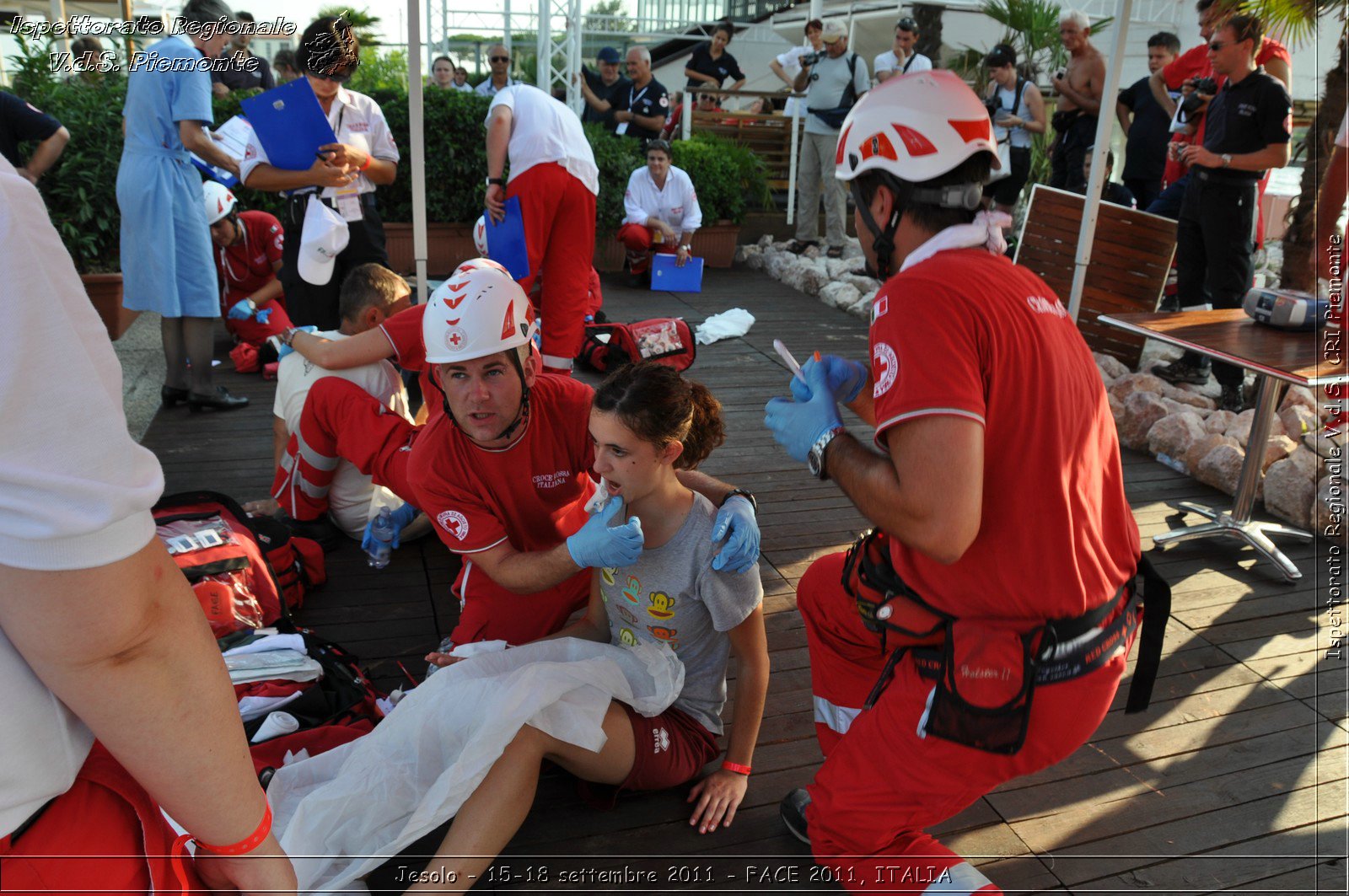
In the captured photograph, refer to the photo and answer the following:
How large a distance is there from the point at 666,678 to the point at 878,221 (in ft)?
4.02

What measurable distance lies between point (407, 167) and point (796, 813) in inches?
308

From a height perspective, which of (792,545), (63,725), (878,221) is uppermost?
(878,221)

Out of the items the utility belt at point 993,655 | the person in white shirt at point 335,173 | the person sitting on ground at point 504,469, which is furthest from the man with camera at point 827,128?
the utility belt at point 993,655

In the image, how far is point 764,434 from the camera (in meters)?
5.29

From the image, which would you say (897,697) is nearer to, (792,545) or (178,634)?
(178,634)

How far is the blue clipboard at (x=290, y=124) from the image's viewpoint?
170 inches

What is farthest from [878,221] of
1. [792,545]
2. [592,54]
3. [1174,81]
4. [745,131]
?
[592,54]

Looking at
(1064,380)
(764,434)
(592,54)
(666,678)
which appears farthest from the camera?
(592,54)

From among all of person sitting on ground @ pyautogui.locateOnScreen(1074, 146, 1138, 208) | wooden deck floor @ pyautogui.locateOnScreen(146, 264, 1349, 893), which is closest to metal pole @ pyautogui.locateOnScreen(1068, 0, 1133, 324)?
wooden deck floor @ pyautogui.locateOnScreen(146, 264, 1349, 893)

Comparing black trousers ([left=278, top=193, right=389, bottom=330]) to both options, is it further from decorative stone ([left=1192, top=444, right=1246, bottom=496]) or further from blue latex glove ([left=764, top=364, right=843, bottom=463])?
decorative stone ([left=1192, top=444, right=1246, bottom=496])

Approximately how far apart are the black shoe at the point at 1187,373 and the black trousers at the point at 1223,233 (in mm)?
75

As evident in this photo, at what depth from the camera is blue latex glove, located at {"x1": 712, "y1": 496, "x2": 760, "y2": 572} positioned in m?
2.27

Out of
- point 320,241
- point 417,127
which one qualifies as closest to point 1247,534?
point 417,127

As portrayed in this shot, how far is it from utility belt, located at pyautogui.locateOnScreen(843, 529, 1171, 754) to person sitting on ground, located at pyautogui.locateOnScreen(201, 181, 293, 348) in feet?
17.3
